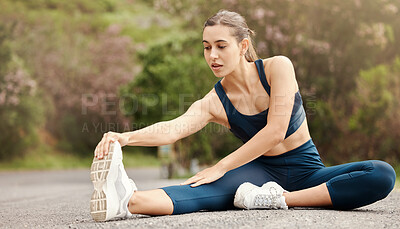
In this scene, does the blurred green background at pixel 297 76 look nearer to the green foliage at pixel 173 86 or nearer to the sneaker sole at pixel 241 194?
the green foliage at pixel 173 86

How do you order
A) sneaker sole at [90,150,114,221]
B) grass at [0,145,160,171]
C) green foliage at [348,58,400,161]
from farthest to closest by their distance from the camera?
1. grass at [0,145,160,171]
2. green foliage at [348,58,400,161]
3. sneaker sole at [90,150,114,221]

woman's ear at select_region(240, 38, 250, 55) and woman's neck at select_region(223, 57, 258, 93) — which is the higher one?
woman's ear at select_region(240, 38, 250, 55)

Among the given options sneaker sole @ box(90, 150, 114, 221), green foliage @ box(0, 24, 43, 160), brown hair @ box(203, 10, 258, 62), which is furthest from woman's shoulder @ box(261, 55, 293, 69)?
green foliage @ box(0, 24, 43, 160)

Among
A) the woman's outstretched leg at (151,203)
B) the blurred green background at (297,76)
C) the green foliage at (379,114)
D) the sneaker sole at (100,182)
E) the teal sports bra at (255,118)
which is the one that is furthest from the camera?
the blurred green background at (297,76)

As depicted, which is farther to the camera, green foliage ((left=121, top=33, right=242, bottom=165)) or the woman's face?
green foliage ((left=121, top=33, right=242, bottom=165))

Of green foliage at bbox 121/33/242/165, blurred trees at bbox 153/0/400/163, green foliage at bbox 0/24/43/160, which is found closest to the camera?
blurred trees at bbox 153/0/400/163

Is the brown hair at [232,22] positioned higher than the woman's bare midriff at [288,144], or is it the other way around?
the brown hair at [232,22]

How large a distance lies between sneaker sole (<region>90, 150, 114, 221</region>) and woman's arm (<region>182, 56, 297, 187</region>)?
57 centimetres

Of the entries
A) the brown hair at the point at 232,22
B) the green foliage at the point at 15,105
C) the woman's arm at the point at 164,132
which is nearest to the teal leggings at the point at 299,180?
the woman's arm at the point at 164,132

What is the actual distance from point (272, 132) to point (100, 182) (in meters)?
1.06

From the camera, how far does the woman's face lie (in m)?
3.05

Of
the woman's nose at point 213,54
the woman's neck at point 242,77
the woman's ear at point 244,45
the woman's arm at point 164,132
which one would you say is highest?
the woman's ear at point 244,45

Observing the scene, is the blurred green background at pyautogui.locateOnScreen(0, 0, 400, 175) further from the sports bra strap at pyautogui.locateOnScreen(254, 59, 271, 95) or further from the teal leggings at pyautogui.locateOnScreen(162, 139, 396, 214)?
the sports bra strap at pyautogui.locateOnScreen(254, 59, 271, 95)

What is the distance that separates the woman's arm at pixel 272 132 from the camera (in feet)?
9.76
